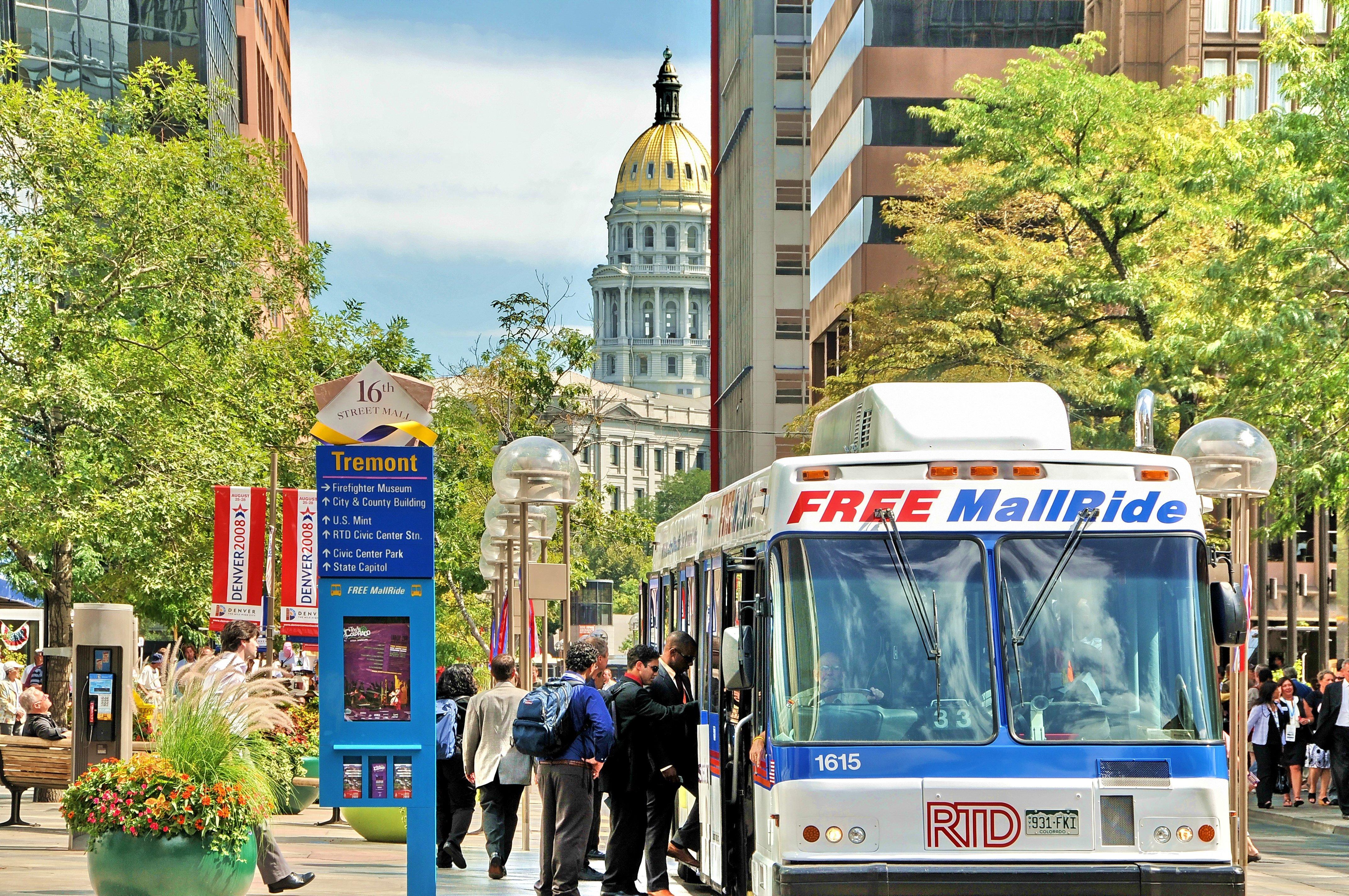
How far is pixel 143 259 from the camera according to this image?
22.6 meters

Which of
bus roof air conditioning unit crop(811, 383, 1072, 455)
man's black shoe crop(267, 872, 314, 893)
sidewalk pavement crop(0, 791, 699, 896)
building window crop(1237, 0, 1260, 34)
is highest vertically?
building window crop(1237, 0, 1260, 34)

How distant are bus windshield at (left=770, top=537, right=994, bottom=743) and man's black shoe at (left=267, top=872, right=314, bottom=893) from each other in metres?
4.51

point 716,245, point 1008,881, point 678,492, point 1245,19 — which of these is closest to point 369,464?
point 1008,881

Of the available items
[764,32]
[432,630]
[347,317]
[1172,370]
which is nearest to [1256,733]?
[1172,370]

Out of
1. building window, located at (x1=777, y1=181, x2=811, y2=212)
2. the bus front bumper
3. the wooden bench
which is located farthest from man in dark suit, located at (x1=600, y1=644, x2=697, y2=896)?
building window, located at (x1=777, y1=181, x2=811, y2=212)

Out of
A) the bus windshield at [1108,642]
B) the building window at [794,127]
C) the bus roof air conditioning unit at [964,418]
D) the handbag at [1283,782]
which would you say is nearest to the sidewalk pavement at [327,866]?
the bus roof air conditioning unit at [964,418]

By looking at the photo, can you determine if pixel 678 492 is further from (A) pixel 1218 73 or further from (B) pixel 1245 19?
(B) pixel 1245 19

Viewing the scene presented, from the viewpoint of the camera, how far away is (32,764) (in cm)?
1794

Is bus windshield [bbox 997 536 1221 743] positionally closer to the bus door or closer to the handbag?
the bus door

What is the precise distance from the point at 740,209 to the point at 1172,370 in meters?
61.7

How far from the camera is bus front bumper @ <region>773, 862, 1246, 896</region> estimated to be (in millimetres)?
8852

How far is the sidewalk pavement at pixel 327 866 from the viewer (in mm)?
12883

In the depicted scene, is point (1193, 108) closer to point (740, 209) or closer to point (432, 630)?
point (432, 630)

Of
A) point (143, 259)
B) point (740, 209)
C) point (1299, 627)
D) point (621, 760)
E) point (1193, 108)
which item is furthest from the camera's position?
point (740, 209)
